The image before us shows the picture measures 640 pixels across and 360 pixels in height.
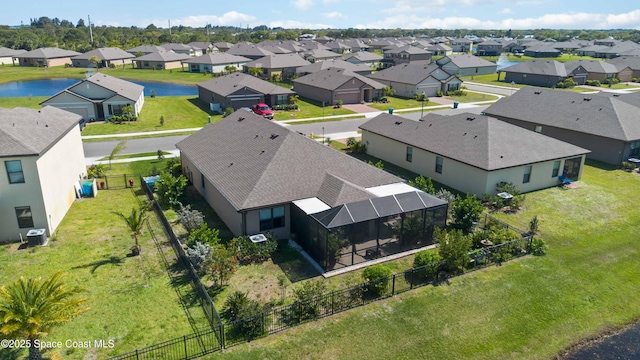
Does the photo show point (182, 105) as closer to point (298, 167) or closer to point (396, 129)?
point (396, 129)

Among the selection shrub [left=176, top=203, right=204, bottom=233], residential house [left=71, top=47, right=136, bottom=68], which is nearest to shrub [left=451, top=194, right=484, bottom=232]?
shrub [left=176, top=203, right=204, bottom=233]

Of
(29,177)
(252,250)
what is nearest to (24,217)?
A: (29,177)

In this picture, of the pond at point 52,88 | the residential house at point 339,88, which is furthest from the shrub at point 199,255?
the pond at point 52,88

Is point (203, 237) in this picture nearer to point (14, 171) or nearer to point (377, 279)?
point (377, 279)

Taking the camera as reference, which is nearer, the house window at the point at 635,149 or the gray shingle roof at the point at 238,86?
the house window at the point at 635,149

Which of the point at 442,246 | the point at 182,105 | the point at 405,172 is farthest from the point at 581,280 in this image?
the point at 182,105

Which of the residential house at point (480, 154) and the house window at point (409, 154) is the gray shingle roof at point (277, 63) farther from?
the house window at point (409, 154)
